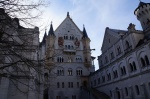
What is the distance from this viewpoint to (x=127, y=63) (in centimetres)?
3008

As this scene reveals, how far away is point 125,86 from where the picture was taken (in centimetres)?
3034

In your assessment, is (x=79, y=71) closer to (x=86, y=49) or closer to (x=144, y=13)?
(x=86, y=49)

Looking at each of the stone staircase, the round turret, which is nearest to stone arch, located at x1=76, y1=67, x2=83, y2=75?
the stone staircase

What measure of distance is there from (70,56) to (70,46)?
366 cm

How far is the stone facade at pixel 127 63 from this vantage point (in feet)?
84.3

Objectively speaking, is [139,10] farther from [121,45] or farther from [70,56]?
[70,56]

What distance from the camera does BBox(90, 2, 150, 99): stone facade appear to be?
1012 inches

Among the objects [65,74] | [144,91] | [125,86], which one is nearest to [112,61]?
[125,86]

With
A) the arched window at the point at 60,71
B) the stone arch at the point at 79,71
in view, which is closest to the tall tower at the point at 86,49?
the stone arch at the point at 79,71

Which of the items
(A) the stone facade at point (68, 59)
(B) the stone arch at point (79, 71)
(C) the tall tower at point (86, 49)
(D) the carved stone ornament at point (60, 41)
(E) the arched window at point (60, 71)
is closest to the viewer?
(A) the stone facade at point (68, 59)

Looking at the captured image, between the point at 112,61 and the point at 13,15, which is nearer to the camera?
the point at 13,15

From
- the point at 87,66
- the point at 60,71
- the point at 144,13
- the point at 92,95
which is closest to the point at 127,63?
the point at 92,95

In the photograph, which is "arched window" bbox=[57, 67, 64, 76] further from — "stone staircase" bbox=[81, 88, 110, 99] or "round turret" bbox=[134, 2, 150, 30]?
"round turret" bbox=[134, 2, 150, 30]

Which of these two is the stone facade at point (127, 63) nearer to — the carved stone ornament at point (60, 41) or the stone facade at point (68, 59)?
the stone facade at point (68, 59)
